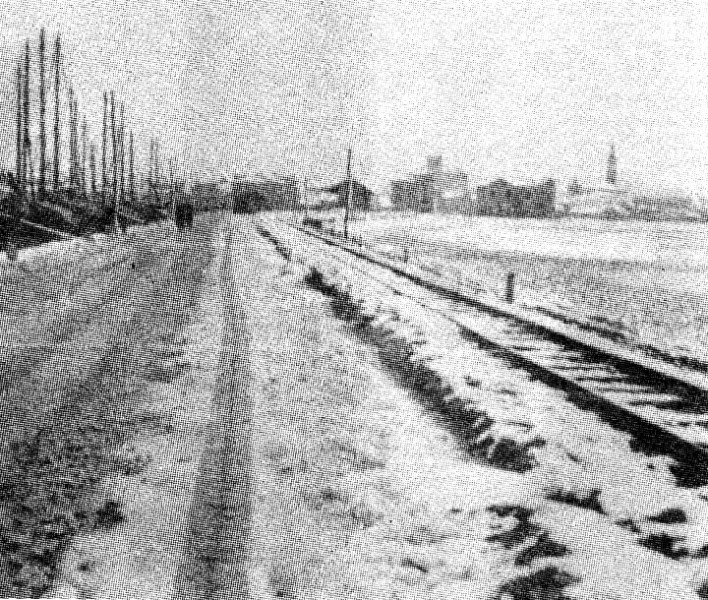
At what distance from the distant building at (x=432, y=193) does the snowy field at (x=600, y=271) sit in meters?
28.3

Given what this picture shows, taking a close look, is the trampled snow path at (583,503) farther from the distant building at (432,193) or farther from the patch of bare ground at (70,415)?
the distant building at (432,193)

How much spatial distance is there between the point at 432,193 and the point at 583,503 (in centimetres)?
7769

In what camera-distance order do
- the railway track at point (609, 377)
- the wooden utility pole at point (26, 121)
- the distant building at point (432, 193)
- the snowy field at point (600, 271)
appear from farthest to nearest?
the distant building at point (432, 193) → the wooden utility pole at point (26, 121) → the snowy field at point (600, 271) → the railway track at point (609, 377)

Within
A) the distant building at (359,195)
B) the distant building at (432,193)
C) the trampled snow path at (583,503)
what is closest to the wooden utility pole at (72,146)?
the distant building at (359,195)

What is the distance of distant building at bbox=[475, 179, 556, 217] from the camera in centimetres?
6344

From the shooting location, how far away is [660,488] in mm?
4559

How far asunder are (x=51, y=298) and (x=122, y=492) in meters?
9.19

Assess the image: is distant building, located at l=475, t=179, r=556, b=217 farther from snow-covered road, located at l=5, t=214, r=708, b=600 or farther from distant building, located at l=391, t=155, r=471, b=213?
snow-covered road, located at l=5, t=214, r=708, b=600

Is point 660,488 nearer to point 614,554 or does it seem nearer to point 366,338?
point 614,554

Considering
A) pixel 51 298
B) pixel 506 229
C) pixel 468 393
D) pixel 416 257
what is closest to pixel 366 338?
pixel 468 393

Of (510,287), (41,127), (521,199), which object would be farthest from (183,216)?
(521,199)

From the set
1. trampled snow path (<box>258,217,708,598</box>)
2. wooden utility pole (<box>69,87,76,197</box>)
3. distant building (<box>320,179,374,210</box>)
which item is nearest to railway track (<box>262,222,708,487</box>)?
trampled snow path (<box>258,217,708,598</box>)

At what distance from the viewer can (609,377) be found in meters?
7.57

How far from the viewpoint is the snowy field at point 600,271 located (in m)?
14.2
